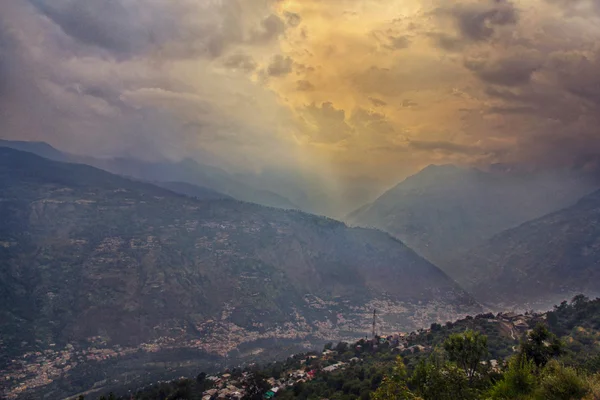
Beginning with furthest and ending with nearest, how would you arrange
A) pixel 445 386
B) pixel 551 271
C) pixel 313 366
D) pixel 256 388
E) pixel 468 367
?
pixel 551 271
pixel 313 366
pixel 256 388
pixel 468 367
pixel 445 386

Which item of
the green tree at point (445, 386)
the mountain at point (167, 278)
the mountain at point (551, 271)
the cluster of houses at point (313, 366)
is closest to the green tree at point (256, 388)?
the cluster of houses at point (313, 366)

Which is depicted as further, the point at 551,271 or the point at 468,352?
the point at 551,271

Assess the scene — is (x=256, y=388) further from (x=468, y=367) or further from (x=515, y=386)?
(x=515, y=386)

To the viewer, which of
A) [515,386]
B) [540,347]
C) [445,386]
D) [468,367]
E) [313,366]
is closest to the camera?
[515,386]

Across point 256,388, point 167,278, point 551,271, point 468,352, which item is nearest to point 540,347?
point 468,352

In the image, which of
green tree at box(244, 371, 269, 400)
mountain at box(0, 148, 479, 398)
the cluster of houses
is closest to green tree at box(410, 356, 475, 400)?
the cluster of houses
